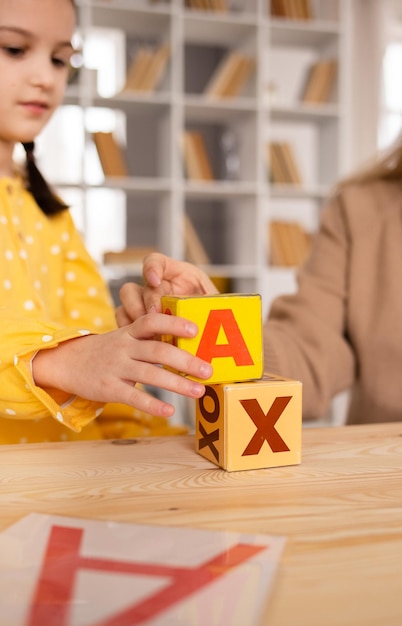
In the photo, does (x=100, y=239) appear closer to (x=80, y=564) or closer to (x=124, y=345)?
(x=124, y=345)

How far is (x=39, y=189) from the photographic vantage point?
1.25 m

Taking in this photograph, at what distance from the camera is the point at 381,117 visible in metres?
4.29

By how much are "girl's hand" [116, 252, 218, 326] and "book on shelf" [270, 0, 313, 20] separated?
3.12 metres

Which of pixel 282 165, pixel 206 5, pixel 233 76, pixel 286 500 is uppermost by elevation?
pixel 206 5

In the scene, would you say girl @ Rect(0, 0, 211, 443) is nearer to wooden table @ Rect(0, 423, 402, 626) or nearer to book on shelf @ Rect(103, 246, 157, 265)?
wooden table @ Rect(0, 423, 402, 626)

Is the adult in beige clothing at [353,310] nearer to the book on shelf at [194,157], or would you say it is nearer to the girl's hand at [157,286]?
the girl's hand at [157,286]

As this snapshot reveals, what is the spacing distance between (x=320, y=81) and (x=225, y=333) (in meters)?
3.37

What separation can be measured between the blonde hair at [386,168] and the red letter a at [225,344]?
87 cm

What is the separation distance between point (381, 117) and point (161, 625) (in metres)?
4.32

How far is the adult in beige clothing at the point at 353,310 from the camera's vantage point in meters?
1.31

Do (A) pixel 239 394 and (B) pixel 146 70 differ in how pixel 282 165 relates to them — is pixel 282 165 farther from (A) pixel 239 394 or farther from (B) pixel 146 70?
(A) pixel 239 394

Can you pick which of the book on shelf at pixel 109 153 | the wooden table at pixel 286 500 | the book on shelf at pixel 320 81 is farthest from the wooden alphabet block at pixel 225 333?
the book on shelf at pixel 320 81

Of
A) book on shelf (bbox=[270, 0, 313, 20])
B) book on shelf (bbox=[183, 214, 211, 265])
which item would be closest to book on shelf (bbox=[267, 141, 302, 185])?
book on shelf (bbox=[183, 214, 211, 265])

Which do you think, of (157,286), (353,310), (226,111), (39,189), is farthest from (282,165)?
(157,286)
